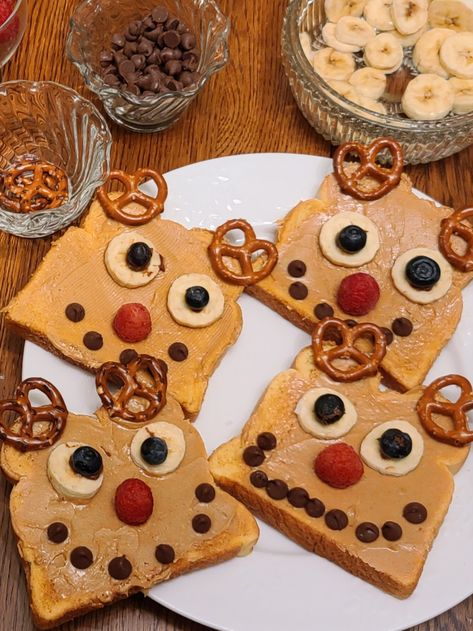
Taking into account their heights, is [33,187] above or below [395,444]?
above

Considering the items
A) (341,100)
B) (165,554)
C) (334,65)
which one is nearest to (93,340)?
(165,554)

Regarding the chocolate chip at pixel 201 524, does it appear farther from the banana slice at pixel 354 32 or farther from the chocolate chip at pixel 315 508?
the banana slice at pixel 354 32

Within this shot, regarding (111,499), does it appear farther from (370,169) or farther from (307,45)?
(307,45)

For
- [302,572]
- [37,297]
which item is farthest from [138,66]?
[302,572]

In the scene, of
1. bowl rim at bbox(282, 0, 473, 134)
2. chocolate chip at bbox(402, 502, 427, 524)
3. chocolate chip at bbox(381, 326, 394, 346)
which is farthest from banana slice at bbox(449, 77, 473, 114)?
chocolate chip at bbox(402, 502, 427, 524)

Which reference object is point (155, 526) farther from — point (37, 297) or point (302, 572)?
point (37, 297)
